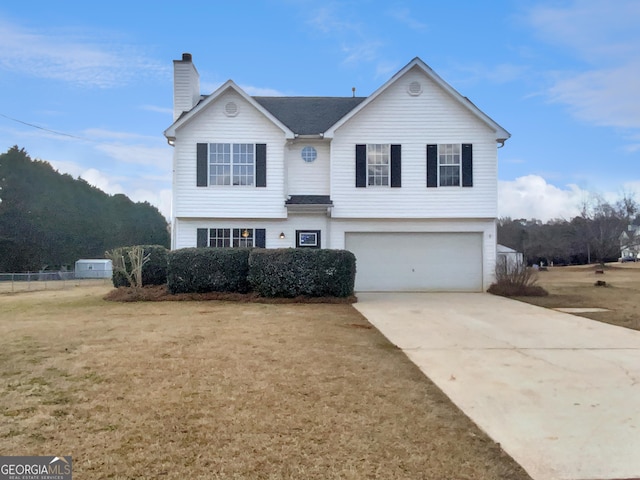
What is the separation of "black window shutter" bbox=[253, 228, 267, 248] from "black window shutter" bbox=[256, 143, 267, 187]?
172cm

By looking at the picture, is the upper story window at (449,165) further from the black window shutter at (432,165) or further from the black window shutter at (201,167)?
the black window shutter at (201,167)

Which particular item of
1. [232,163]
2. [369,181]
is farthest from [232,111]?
[369,181]

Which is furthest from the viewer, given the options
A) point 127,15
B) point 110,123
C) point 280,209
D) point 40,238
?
point 40,238

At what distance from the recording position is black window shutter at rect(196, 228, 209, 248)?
55.2ft

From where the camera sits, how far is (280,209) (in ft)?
54.7

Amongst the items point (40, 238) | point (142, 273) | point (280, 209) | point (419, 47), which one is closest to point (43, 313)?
point (142, 273)

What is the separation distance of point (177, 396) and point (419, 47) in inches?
654

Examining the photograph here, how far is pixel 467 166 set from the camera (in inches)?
660

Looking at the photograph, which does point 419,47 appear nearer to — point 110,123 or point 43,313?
point 110,123

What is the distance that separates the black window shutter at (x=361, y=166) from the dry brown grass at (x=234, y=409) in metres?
9.30

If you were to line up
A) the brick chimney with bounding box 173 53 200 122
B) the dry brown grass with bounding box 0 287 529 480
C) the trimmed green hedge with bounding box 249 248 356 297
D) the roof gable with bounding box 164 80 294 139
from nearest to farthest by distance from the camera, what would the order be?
the dry brown grass with bounding box 0 287 529 480 → the trimmed green hedge with bounding box 249 248 356 297 → the roof gable with bounding box 164 80 294 139 → the brick chimney with bounding box 173 53 200 122

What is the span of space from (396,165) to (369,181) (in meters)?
1.15

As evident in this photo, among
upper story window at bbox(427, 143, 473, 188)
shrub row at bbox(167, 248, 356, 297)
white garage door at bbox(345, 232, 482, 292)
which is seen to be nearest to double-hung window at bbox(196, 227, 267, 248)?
shrub row at bbox(167, 248, 356, 297)

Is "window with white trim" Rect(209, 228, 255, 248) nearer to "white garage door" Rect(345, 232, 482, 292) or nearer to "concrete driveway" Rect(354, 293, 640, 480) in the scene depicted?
"white garage door" Rect(345, 232, 482, 292)
